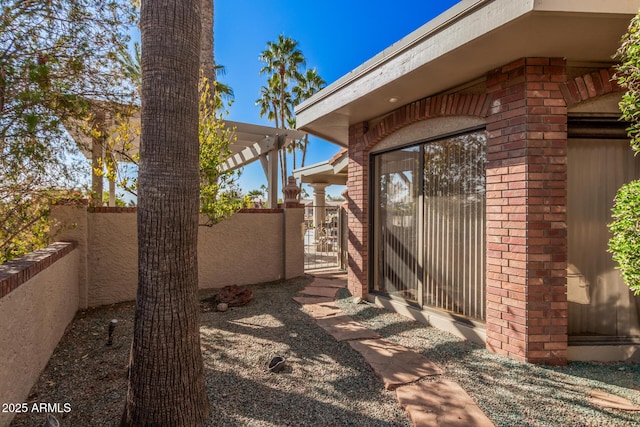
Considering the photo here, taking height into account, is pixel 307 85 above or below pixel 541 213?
above

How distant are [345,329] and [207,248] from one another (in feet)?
12.0

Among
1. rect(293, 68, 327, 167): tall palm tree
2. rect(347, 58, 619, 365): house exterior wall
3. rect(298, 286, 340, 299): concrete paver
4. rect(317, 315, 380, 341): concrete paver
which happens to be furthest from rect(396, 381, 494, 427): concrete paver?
rect(293, 68, 327, 167): tall palm tree

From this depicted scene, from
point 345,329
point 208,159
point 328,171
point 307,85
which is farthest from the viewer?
point 307,85

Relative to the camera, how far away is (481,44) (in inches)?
123

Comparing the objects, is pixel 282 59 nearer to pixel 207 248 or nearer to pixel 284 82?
pixel 284 82

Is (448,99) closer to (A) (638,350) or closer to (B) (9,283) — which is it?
(A) (638,350)

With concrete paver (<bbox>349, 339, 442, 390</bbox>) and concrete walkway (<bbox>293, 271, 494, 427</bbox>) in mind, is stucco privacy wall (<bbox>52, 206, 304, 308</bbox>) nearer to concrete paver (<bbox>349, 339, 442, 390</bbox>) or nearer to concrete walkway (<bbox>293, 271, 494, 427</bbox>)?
concrete walkway (<bbox>293, 271, 494, 427</bbox>)

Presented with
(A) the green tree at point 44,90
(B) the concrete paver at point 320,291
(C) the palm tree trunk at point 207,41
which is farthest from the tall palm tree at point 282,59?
(A) the green tree at point 44,90

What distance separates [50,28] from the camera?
3.56 meters

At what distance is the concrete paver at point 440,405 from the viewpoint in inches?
96.7

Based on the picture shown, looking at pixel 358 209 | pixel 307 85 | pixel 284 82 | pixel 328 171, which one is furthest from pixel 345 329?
pixel 307 85

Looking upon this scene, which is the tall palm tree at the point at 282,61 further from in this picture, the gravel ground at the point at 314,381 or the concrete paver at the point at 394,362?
the concrete paver at the point at 394,362

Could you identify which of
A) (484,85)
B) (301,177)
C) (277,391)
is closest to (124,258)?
(277,391)

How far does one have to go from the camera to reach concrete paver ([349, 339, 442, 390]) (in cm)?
311
